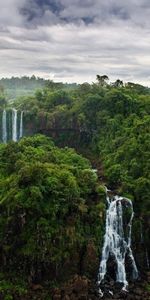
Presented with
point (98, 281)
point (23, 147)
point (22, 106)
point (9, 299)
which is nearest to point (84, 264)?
point (98, 281)

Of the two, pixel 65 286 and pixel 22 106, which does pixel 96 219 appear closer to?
pixel 65 286

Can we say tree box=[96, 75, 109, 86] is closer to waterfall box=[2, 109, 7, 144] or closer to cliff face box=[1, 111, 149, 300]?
waterfall box=[2, 109, 7, 144]

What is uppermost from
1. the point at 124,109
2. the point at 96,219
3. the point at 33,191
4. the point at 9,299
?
the point at 124,109

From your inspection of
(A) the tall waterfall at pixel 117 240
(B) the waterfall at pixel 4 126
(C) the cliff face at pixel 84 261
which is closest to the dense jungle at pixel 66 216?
(C) the cliff face at pixel 84 261

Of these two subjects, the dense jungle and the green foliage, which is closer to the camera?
the dense jungle

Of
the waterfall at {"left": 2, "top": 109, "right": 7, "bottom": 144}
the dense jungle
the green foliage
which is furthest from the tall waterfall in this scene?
the waterfall at {"left": 2, "top": 109, "right": 7, "bottom": 144}

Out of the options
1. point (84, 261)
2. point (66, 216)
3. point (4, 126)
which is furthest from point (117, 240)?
point (4, 126)

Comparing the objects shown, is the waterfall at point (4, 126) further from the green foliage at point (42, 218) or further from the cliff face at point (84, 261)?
the cliff face at point (84, 261)

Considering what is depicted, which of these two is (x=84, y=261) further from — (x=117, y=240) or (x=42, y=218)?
(x=42, y=218)
